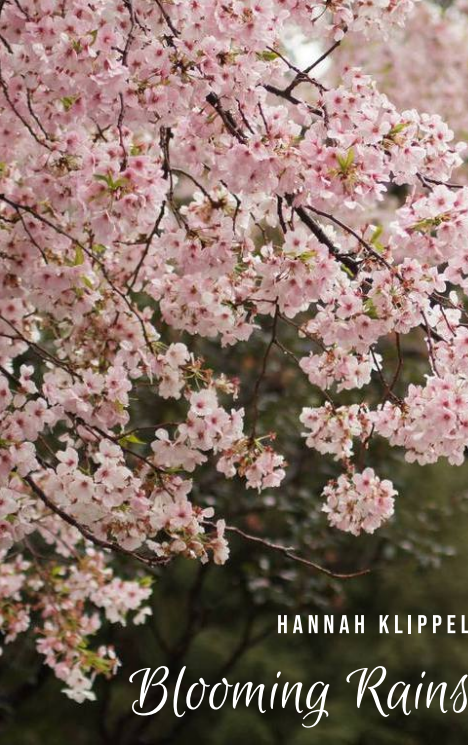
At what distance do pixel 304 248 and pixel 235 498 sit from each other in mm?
2733

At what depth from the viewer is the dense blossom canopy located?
1796 mm

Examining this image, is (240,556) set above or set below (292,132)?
above

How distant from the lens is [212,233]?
1.97 meters

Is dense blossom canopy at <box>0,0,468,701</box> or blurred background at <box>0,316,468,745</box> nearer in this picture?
dense blossom canopy at <box>0,0,468,701</box>

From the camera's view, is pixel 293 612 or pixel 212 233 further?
pixel 293 612

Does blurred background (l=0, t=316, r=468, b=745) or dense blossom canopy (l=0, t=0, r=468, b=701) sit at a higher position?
blurred background (l=0, t=316, r=468, b=745)

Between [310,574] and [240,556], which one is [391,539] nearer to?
[310,574]

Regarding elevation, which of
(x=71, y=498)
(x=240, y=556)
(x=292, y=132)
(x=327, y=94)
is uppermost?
(x=240, y=556)

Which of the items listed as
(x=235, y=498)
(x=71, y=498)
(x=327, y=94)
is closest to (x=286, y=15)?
(x=327, y=94)

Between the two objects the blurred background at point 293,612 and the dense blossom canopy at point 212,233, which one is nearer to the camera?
the dense blossom canopy at point 212,233

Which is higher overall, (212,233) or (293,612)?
(293,612)

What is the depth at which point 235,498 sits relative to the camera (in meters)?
4.48

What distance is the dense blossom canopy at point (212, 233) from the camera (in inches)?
70.7

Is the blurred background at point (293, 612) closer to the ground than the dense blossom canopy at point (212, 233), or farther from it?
farther from it
